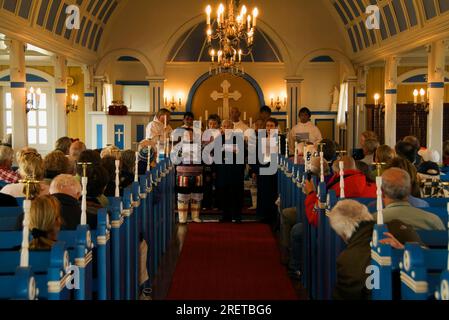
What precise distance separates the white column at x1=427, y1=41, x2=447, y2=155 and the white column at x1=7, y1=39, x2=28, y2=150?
7722 mm

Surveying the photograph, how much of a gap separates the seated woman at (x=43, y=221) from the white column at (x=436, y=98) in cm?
1036

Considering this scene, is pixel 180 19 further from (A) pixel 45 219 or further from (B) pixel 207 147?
(A) pixel 45 219

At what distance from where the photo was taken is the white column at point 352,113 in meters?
19.8

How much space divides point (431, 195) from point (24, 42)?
8.70 meters

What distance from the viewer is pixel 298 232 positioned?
24.5 feet

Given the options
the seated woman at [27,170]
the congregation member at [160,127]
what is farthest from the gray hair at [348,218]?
the congregation member at [160,127]

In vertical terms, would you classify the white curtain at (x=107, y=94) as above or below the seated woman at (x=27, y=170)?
above

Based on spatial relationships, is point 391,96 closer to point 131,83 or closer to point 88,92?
point 88,92

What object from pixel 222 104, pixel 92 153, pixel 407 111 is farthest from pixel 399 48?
pixel 92 153

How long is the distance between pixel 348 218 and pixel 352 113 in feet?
52.0

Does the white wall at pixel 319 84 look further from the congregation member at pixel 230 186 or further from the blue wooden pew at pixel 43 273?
the blue wooden pew at pixel 43 273

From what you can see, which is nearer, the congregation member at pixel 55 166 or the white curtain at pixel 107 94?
the congregation member at pixel 55 166

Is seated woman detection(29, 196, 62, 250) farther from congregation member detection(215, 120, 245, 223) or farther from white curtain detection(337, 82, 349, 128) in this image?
white curtain detection(337, 82, 349, 128)

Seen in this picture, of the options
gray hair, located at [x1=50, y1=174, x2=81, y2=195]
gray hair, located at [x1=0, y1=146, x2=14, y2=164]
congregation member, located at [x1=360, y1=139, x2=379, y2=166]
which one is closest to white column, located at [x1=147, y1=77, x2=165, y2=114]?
congregation member, located at [x1=360, y1=139, x2=379, y2=166]
